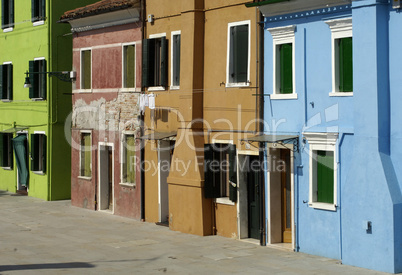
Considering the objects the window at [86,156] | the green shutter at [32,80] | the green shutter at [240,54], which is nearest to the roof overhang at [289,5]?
the green shutter at [240,54]

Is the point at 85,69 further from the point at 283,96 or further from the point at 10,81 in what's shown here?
the point at 283,96

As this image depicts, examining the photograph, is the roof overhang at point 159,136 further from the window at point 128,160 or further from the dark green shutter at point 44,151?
the dark green shutter at point 44,151

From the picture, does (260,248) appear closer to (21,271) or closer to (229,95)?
(229,95)

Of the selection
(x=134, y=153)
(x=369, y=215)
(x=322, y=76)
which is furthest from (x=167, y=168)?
(x=369, y=215)

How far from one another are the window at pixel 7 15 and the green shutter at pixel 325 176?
1833 cm

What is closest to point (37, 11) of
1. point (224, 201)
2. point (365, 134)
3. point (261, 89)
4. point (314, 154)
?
point (224, 201)

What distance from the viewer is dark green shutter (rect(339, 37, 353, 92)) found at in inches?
621

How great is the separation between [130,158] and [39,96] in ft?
22.7

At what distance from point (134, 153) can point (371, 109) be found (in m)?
10.1

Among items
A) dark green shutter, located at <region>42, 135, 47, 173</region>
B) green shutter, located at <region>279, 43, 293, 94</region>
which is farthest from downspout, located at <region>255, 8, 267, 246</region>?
dark green shutter, located at <region>42, 135, 47, 173</region>

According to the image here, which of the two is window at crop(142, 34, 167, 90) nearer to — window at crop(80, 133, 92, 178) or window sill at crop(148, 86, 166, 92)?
window sill at crop(148, 86, 166, 92)

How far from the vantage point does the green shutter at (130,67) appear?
23109 mm

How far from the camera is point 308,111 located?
658 inches

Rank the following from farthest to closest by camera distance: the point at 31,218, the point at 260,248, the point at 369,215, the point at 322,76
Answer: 1. the point at 31,218
2. the point at 260,248
3. the point at 322,76
4. the point at 369,215
